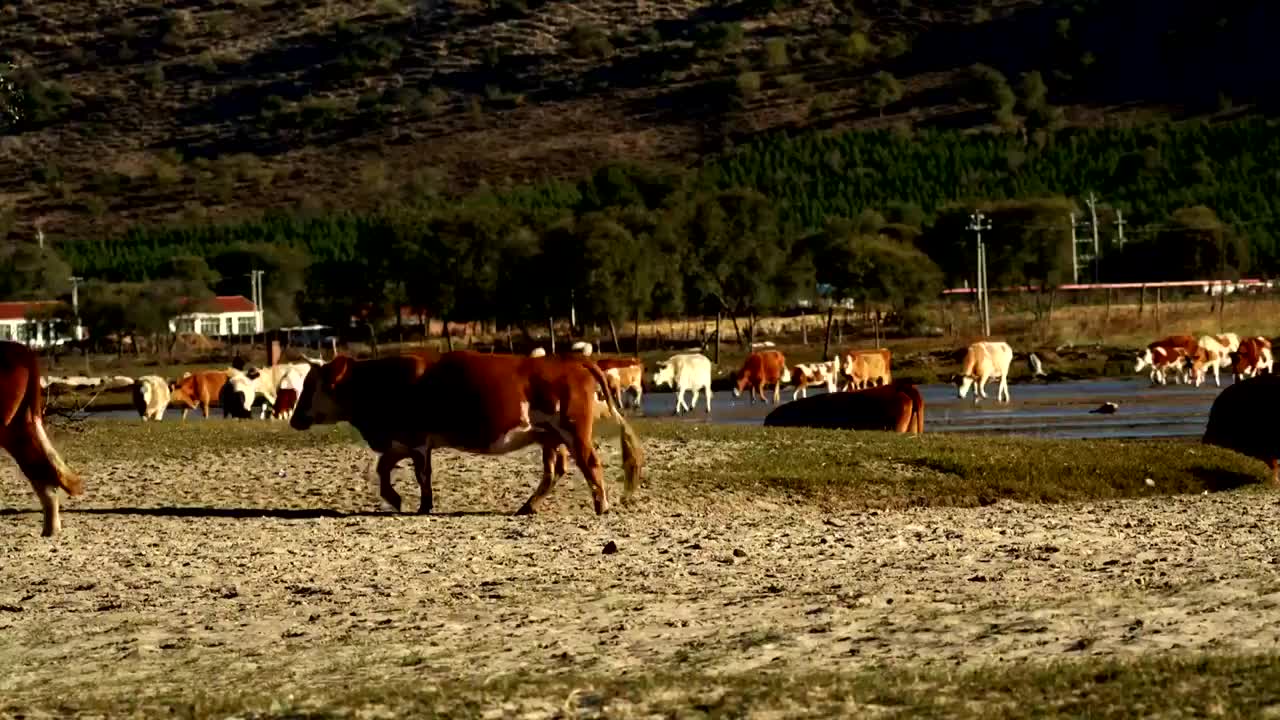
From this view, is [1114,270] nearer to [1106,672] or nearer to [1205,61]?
[1205,61]

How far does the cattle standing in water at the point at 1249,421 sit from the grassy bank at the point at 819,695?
48.8 feet

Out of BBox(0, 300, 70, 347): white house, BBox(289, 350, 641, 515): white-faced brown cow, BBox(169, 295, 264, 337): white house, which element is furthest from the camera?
BBox(169, 295, 264, 337): white house

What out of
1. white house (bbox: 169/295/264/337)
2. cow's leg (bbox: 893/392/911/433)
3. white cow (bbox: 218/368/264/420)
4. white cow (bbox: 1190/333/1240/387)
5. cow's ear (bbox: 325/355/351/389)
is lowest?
white cow (bbox: 1190/333/1240/387)

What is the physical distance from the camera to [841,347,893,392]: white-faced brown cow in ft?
185

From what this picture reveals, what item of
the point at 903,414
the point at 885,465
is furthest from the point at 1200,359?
the point at 885,465

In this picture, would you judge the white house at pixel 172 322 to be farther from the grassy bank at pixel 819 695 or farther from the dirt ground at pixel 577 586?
the grassy bank at pixel 819 695

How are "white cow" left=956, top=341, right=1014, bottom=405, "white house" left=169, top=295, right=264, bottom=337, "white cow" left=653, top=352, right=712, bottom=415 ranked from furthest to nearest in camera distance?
"white house" left=169, top=295, right=264, bottom=337, "white cow" left=653, top=352, right=712, bottom=415, "white cow" left=956, top=341, right=1014, bottom=405

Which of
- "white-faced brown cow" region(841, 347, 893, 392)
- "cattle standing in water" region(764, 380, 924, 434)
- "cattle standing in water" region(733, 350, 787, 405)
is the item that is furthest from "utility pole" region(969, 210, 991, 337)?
"cattle standing in water" region(764, 380, 924, 434)

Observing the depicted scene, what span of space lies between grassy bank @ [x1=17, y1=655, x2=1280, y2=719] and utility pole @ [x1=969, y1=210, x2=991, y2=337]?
74.7 meters

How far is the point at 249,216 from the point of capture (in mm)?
180000

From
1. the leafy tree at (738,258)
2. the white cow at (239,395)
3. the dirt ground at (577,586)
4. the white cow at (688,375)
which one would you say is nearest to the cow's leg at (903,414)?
the dirt ground at (577,586)

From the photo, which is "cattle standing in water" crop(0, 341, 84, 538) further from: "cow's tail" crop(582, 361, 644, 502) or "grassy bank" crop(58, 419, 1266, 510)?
"grassy bank" crop(58, 419, 1266, 510)

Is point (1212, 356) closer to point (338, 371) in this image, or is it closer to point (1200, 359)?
point (1200, 359)

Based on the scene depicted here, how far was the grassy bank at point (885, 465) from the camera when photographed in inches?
869
